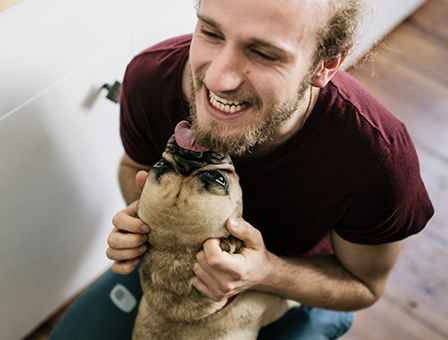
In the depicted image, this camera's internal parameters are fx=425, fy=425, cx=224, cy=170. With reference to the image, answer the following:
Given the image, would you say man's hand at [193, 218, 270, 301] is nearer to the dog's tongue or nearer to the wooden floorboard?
the dog's tongue

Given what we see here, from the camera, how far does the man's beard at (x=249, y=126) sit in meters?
1.05

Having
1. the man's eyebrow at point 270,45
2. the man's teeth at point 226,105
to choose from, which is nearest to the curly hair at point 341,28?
the man's eyebrow at point 270,45

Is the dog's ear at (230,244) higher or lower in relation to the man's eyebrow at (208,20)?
lower

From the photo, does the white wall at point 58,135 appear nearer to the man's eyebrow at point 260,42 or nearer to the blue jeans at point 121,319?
the blue jeans at point 121,319

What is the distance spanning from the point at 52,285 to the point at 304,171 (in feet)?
4.36

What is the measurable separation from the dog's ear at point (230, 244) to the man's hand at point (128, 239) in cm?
20

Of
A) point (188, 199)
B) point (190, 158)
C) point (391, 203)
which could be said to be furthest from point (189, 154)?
point (391, 203)

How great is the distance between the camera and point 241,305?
128cm

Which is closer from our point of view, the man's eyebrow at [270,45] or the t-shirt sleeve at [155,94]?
the man's eyebrow at [270,45]

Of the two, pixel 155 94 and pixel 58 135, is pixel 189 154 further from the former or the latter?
pixel 58 135

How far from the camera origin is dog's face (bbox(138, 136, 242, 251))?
103cm

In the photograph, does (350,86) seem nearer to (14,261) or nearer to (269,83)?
(269,83)

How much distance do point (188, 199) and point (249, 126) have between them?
0.77ft

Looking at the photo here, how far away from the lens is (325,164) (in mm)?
1177
